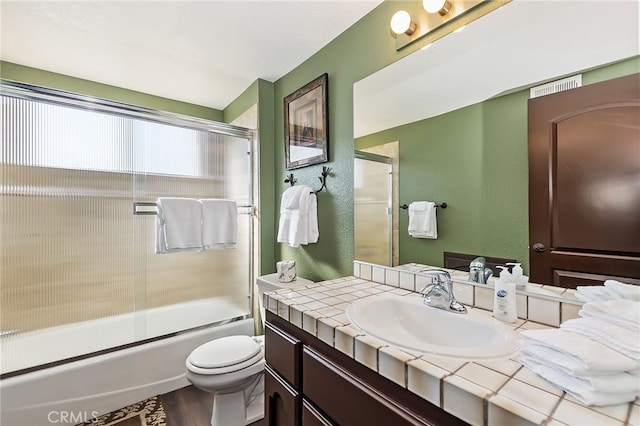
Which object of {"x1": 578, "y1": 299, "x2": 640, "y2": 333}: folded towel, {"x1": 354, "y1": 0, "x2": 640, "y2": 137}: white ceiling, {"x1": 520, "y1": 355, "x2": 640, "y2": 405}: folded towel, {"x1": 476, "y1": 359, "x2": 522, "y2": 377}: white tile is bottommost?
{"x1": 476, "y1": 359, "x2": 522, "y2": 377}: white tile

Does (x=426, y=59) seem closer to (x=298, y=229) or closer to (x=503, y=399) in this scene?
(x=298, y=229)

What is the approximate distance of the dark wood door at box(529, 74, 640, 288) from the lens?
2.43 ft

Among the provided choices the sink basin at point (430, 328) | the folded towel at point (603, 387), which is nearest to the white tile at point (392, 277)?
the sink basin at point (430, 328)

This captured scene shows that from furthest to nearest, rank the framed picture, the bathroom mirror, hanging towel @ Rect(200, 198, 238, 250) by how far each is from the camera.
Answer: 1. hanging towel @ Rect(200, 198, 238, 250)
2. the framed picture
3. the bathroom mirror

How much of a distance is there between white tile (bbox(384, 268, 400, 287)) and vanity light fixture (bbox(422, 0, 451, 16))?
1.17m

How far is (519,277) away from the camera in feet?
3.13

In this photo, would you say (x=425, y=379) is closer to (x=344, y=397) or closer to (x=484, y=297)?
(x=344, y=397)

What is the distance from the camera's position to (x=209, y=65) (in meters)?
2.13

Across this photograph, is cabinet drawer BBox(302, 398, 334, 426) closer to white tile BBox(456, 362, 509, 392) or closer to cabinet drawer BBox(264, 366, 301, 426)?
cabinet drawer BBox(264, 366, 301, 426)

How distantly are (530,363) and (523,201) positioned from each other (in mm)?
553

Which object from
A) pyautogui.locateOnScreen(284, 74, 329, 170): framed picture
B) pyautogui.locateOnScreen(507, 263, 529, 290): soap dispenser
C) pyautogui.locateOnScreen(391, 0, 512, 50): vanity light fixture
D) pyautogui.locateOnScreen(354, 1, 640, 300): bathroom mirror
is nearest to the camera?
pyautogui.locateOnScreen(354, 1, 640, 300): bathroom mirror

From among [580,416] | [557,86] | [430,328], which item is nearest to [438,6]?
[557,86]

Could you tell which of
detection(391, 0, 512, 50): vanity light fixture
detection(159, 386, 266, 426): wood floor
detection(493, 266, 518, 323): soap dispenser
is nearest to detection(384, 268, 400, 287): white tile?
detection(493, 266, 518, 323): soap dispenser

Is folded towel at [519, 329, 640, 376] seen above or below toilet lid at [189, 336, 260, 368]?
above
